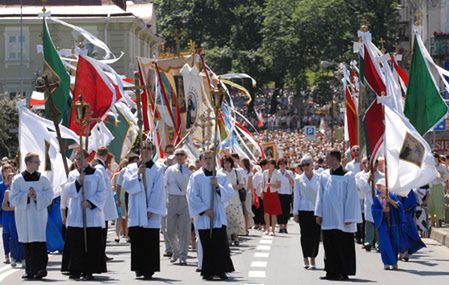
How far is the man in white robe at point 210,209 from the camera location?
20.3 m

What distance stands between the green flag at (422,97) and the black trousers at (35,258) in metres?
7.09

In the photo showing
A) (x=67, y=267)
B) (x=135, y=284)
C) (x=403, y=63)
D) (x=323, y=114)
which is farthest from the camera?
(x=323, y=114)

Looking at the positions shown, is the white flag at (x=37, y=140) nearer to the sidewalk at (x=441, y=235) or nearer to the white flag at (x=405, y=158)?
the white flag at (x=405, y=158)

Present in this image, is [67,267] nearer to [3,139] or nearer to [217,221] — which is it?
[217,221]

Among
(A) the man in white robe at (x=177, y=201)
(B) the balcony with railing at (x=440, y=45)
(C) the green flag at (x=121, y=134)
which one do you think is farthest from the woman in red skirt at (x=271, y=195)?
(B) the balcony with railing at (x=440, y=45)

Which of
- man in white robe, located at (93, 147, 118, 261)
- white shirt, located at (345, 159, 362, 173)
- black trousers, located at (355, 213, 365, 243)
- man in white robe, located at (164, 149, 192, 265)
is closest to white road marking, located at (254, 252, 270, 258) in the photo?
man in white robe, located at (164, 149, 192, 265)

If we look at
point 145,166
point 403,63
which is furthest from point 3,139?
point 145,166

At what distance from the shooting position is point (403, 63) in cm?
8400

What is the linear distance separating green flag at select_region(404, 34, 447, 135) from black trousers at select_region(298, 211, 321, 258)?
2.67 metres

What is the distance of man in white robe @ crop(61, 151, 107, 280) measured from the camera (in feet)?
65.8

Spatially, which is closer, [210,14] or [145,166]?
[145,166]

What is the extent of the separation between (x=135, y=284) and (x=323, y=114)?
76341mm

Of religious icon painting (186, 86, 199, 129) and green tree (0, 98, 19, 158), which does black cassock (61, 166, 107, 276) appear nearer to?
religious icon painting (186, 86, 199, 129)

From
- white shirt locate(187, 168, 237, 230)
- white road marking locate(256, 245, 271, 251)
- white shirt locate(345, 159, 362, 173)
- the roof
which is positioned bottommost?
white road marking locate(256, 245, 271, 251)
